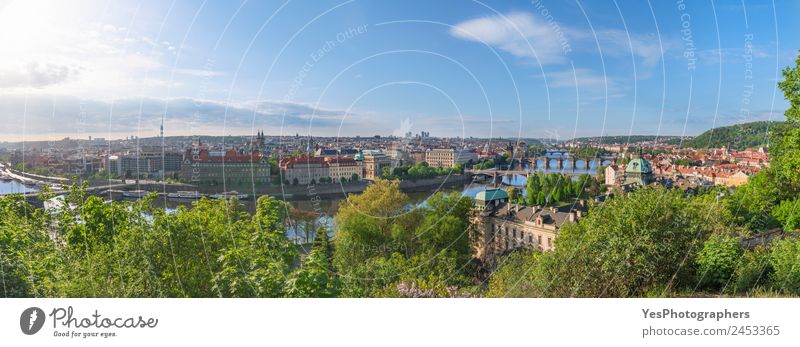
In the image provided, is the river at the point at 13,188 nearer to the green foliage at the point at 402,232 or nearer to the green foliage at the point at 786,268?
the green foliage at the point at 402,232

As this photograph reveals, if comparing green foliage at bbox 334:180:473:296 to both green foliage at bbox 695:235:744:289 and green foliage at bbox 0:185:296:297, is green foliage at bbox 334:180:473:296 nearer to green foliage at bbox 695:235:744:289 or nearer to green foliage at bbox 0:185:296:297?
green foliage at bbox 0:185:296:297

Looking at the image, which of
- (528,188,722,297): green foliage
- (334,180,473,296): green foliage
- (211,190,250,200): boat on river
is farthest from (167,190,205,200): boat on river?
(528,188,722,297): green foliage

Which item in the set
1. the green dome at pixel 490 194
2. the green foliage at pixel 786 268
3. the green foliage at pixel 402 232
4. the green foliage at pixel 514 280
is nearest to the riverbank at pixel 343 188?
the green foliage at pixel 402 232

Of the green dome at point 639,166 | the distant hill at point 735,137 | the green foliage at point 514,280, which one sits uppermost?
the distant hill at point 735,137

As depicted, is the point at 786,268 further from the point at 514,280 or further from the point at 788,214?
the point at 788,214
